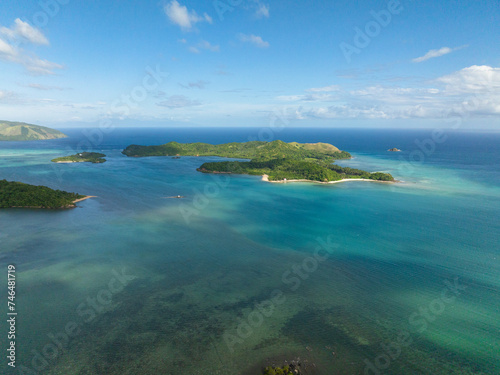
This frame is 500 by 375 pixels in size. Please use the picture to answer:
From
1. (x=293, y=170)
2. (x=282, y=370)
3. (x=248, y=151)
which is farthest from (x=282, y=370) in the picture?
(x=248, y=151)

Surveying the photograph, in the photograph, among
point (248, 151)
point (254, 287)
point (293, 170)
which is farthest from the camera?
point (248, 151)

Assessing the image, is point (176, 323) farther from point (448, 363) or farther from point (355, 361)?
point (448, 363)

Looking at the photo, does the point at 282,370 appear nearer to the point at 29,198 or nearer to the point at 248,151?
the point at 29,198

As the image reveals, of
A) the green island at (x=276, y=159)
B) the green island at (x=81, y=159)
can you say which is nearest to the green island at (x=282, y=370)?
the green island at (x=276, y=159)

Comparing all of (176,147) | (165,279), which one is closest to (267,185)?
(165,279)

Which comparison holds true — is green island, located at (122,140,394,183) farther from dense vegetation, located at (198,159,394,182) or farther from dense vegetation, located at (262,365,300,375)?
dense vegetation, located at (262,365,300,375)

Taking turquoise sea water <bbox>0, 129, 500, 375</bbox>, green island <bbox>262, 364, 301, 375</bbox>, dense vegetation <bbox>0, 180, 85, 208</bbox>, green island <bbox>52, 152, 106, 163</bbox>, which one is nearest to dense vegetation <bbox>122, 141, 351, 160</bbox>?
green island <bbox>52, 152, 106, 163</bbox>
